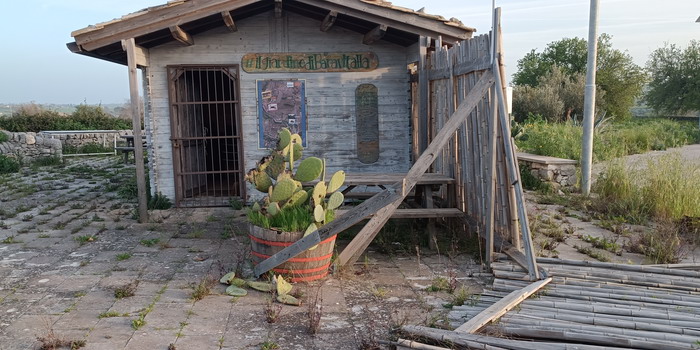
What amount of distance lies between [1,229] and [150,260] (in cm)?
314

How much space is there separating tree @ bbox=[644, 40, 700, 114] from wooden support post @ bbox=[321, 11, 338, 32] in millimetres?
32779

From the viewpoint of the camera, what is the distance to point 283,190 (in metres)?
5.57

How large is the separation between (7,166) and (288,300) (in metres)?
13.1

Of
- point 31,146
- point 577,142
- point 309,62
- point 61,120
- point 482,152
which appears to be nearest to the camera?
point 482,152

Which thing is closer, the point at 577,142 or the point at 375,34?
the point at 375,34

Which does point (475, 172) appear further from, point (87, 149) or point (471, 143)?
point (87, 149)

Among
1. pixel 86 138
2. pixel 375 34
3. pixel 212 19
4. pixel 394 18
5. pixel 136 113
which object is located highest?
pixel 212 19

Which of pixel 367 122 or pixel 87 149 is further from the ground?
pixel 367 122

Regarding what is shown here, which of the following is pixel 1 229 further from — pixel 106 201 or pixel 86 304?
pixel 86 304

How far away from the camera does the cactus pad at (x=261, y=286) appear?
17.4 feet

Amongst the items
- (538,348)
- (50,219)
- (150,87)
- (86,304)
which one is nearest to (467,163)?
(538,348)

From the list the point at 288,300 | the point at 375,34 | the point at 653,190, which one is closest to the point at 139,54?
the point at 375,34

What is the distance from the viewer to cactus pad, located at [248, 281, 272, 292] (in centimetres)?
531

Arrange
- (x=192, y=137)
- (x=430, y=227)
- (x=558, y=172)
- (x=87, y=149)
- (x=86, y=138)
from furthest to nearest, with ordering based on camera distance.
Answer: (x=86, y=138)
(x=87, y=149)
(x=558, y=172)
(x=192, y=137)
(x=430, y=227)
